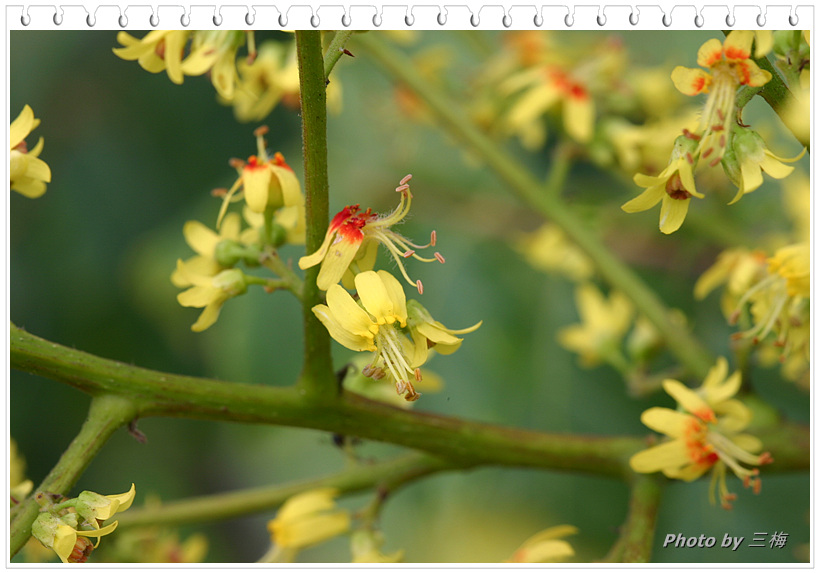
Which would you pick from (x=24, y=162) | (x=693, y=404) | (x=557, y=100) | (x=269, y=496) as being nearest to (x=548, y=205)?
(x=557, y=100)

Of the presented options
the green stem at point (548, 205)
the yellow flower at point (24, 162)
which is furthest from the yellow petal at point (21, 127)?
the green stem at point (548, 205)

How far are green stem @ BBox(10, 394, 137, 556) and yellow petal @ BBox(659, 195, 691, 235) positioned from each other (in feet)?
1.30

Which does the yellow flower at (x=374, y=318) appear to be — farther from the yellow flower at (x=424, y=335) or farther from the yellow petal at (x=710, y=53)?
the yellow petal at (x=710, y=53)

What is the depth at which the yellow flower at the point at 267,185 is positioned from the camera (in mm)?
683

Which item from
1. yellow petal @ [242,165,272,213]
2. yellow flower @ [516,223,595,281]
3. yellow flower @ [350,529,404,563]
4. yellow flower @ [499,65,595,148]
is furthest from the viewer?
yellow flower @ [516,223,595,281]

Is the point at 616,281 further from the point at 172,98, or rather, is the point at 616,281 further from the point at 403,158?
the point at 172,98

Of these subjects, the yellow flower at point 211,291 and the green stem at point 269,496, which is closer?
the yellow flower at point 211,291

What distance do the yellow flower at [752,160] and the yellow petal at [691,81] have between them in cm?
4

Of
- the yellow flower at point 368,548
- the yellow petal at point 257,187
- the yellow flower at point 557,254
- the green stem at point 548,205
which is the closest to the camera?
the yellow petal at point 257,187

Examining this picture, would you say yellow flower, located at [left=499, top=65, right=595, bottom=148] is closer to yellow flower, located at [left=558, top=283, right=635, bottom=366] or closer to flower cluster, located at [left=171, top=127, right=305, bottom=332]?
yellow flower, located at [left=558, top=283, right=635, bottom=366]

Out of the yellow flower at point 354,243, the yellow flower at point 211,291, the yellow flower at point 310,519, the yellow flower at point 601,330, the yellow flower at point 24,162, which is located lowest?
the yellow flower at point 310,519

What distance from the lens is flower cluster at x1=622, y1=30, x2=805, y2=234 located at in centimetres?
57

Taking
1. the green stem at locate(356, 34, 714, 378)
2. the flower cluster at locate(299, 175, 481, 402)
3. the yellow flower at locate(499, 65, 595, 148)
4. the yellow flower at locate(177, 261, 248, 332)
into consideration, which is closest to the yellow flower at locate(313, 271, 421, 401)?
the flower cluster at locate(299, 175, 481, 402)

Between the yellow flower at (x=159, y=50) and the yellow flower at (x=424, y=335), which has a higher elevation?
the yellow flower at (x=159, y=50)
